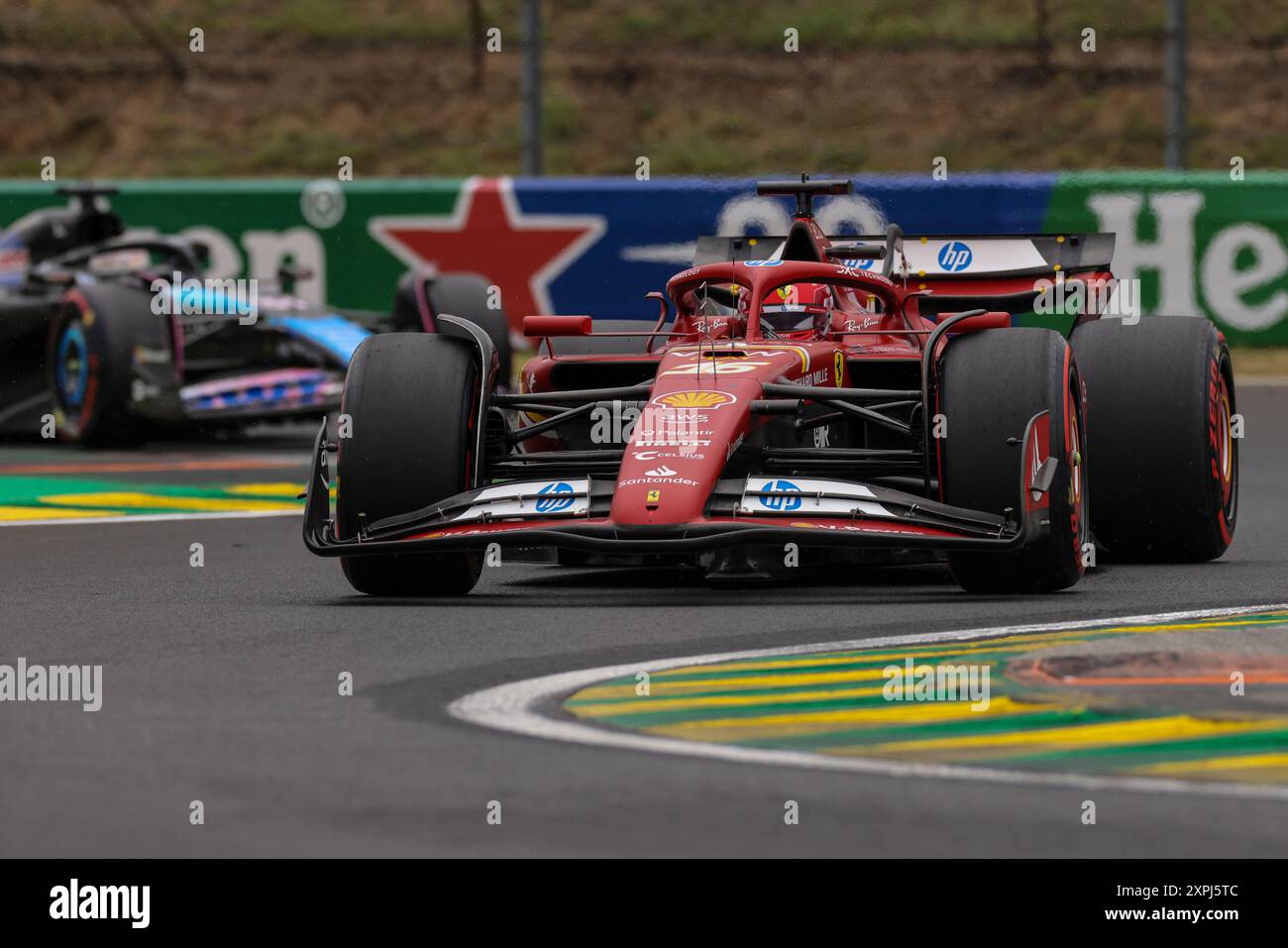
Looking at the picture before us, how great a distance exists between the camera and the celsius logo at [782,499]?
8.85 metres

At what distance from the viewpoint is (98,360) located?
55.7 ft

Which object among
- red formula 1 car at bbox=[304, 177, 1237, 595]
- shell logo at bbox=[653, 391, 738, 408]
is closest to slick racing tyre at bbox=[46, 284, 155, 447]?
red formula 1 car at bbox=[304, 177, 1237, 595]

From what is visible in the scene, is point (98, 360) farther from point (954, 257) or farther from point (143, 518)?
point (954, 257)

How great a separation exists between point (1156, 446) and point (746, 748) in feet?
14.9

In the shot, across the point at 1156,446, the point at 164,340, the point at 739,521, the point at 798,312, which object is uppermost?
the point at 164,340

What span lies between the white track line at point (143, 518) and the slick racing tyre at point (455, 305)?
422 centimetres

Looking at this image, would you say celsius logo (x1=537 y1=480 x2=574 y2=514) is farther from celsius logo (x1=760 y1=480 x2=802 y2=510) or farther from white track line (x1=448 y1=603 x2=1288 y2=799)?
white track line (x1=448 y1=603 x2=1288 y2=799)

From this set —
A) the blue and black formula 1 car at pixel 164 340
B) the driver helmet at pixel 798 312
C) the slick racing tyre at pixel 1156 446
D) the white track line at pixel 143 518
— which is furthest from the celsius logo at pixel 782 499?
the blue and black formula 1 car at pixel 164 340

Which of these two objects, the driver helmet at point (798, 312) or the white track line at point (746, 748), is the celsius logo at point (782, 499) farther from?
the driver helmet at point (798, 312)

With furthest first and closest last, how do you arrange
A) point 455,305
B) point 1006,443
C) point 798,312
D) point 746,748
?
1. point 455,305
2. point 798,312
3. point 1006,443
4. point 746,748

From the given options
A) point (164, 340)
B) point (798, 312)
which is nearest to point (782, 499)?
point (798, 312)

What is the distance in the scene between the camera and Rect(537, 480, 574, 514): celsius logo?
9.05 m
